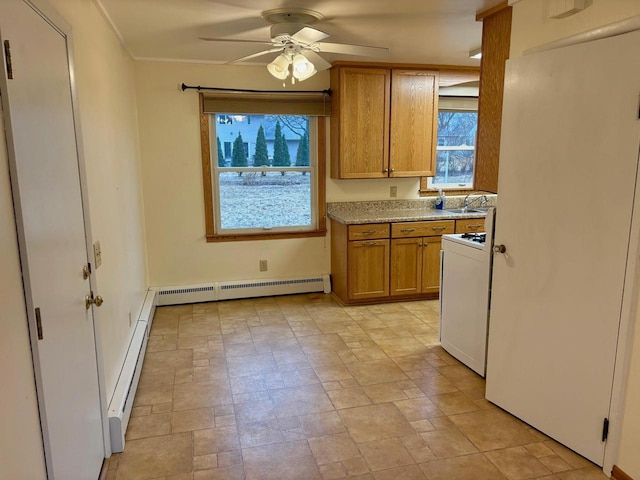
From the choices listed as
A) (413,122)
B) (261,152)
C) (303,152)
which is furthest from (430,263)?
(261,152)

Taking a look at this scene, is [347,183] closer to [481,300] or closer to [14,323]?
[481,300]

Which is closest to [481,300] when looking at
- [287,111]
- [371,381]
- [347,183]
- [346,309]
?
[371,381]

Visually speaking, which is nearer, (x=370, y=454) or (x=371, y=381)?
(x=370, y=454)

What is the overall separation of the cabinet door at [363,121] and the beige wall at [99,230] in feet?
6.53

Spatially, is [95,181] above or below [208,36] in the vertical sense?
below

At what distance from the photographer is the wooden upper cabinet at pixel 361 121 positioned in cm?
453

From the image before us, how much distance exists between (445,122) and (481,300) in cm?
285

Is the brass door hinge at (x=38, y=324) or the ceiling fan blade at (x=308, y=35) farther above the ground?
the ceiling fan blade at (x=308, y=35)

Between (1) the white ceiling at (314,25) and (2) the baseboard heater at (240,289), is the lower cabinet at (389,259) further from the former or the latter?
(1) the white ceiling at (314,25)

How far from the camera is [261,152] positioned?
4.78 metres

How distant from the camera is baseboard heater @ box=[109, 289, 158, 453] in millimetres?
2305

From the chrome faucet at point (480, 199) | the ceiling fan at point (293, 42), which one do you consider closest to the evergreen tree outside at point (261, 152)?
the ceiling fan at point (293, 42)

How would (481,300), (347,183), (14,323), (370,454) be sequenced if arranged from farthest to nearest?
(347,183), (481,300), (370,454), (14,323)

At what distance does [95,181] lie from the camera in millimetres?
2418
